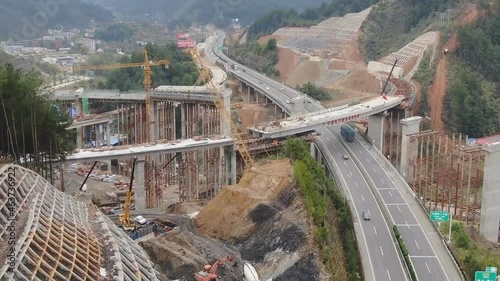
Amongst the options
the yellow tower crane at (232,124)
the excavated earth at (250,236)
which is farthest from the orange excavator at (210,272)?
the yellow tower crane at (232,124)

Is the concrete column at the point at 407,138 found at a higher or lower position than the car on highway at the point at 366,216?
higher

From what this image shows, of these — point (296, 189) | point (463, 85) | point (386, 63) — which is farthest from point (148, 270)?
point (386, 63)

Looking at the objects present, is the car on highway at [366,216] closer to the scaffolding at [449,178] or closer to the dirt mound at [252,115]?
the scaffolding at [449,178]

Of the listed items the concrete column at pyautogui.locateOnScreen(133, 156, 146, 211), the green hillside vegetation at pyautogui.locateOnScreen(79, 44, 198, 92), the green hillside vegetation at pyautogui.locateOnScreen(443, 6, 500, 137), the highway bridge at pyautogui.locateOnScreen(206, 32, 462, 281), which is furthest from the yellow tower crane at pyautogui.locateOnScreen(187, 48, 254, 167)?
the green hillside vegetation at pyautogui.locateOnScreen(443, 6, 500, 137)

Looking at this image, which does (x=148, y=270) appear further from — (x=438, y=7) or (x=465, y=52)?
(x=438, y=7)

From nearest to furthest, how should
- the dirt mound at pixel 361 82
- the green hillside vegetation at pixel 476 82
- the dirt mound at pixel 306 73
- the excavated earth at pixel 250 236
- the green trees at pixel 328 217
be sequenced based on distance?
the excavated earth at pixel 250 236
the green trees at pixel 328 217
the green hillside vegetation at pixel 476 82
the dirt mound at pixel 361 82
the dirt mound at pixel 306 73
